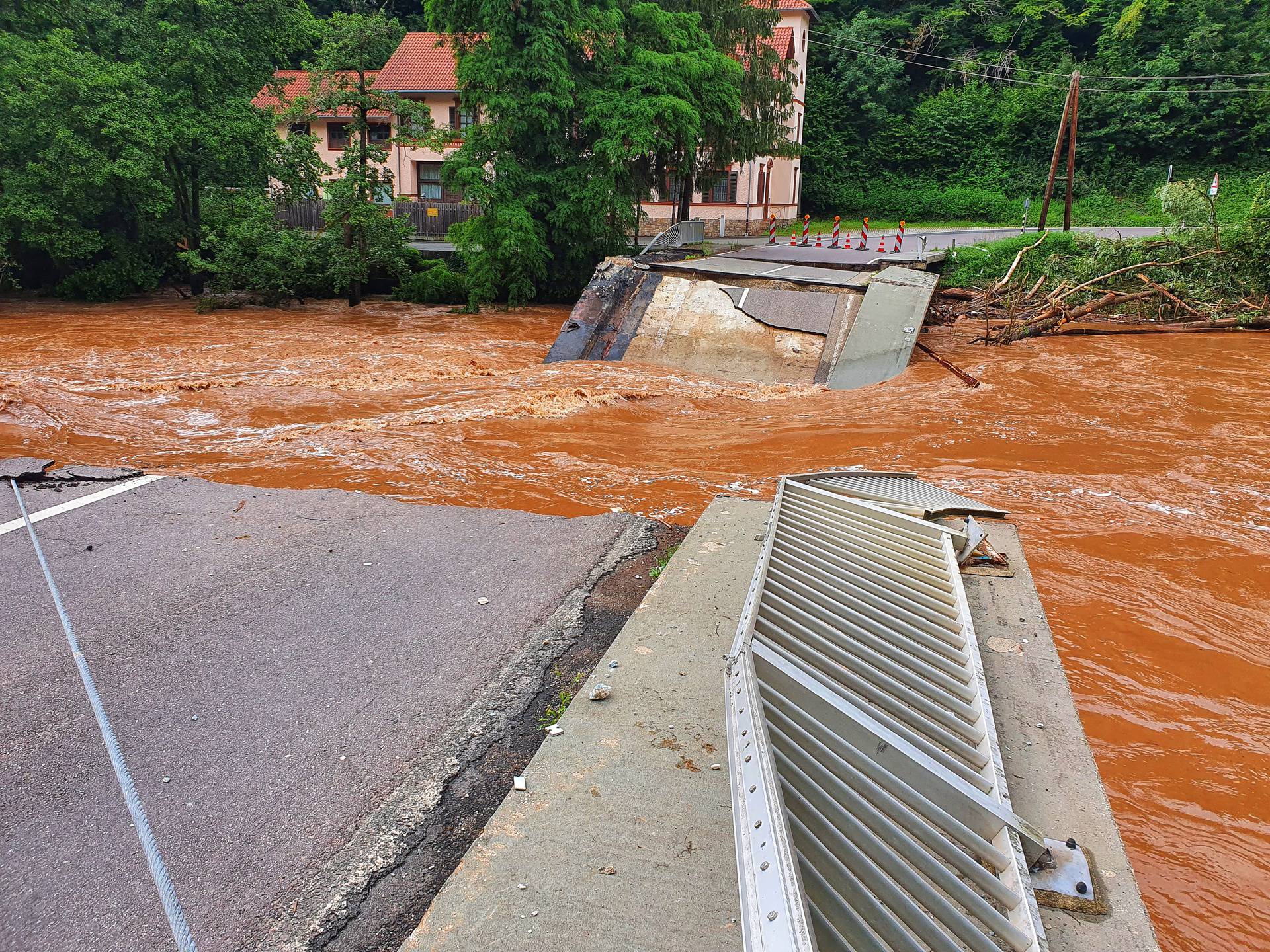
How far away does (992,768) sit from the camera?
275 centimetres

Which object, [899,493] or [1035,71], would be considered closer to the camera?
[899,493]

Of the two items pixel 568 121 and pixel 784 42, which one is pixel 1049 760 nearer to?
pixel 568 121

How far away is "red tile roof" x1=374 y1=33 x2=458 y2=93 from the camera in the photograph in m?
36.4

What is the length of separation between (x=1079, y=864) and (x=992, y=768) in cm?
35

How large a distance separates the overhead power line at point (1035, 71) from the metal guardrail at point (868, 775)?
45328 mm

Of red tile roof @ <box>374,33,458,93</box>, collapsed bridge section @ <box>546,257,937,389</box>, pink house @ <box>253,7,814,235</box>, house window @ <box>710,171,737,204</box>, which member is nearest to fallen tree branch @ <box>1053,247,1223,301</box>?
collapsed bridge section @ <box>546,257,937,389</box>

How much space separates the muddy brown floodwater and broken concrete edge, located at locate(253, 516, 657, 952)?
2.60 metres

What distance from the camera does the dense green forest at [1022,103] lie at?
38188 mm

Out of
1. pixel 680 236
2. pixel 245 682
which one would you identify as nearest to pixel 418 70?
pixel 680 236

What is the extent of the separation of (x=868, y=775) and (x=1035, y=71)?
164 ft

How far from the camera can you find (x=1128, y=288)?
1761 cm

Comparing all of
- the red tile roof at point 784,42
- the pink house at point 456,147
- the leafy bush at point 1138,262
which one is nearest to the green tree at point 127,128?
the pink house at point 456,147

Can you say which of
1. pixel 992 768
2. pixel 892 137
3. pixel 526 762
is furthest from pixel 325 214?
pixel 892 137

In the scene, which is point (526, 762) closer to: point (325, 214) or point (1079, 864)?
point (1079, 864)
